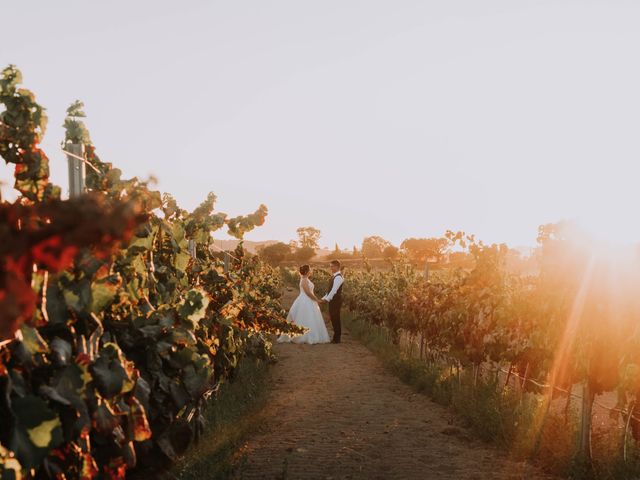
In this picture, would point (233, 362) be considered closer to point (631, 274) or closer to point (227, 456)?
point (227, 456)

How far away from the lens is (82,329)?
2.51 metres

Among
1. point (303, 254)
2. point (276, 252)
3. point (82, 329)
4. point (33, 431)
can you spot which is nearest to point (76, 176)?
point (82, 329)

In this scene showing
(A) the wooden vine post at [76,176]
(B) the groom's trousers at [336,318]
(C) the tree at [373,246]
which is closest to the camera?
(A) the wooden vine post at [76,176]

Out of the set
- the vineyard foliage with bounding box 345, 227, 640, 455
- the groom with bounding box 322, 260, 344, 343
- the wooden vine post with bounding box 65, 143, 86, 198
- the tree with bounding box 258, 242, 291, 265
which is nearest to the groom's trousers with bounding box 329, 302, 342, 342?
the groom with bounding box 322, 260, 344, 343

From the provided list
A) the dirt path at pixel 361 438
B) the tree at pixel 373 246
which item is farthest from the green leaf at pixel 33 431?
the tree at pixel 373 246

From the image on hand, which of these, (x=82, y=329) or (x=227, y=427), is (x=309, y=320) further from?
(x=82, y=329)

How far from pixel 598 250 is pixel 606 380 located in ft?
4.07

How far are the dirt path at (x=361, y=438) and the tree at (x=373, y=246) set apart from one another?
9190 centimetres

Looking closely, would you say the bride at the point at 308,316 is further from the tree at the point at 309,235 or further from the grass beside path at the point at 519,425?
the tree at the point at 309,235

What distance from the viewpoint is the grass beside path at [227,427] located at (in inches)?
204

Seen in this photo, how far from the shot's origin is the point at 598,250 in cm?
610

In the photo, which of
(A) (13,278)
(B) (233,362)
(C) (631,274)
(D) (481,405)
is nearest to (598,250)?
(C) (631,274)

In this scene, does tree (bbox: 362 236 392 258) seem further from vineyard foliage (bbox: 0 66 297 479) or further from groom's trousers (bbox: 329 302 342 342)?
vineyard foliage (bbox: 0 66 297 479)

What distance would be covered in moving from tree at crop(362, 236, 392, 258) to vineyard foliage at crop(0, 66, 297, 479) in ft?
322
